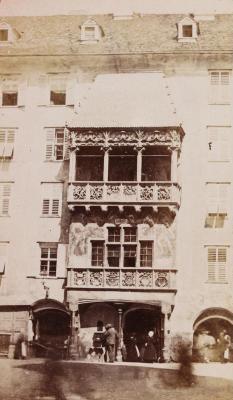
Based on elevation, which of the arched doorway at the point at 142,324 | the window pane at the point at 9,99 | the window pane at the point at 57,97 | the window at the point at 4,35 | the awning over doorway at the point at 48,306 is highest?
the window at the point at 4,35

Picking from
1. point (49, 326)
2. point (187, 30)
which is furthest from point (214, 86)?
point (49, 326)

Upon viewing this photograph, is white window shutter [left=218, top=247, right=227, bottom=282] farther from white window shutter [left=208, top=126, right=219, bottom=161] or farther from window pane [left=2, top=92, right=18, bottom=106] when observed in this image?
window pane [left=2, top=92, right=18, bottom=106]

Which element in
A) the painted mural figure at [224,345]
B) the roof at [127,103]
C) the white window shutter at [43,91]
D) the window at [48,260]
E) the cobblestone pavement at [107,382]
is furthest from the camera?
the white window shutter at [43,91]

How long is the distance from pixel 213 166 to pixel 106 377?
12.3 ft

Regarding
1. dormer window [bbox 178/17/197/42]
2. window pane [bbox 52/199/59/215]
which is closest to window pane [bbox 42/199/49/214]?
window pane [bbox 52/199/59/215]

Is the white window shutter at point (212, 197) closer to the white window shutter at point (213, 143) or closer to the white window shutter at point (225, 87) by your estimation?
the white window shutter at point (213, 143)

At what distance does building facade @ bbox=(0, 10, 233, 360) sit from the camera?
10289 mm

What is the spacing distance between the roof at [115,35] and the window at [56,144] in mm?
1365

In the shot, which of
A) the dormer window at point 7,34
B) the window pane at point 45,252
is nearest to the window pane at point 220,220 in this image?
the window pane at point 45,252

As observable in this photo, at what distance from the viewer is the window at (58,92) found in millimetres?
11306

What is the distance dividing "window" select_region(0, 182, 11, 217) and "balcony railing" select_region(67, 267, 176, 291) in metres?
1.73

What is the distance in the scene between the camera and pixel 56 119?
37.1 feet

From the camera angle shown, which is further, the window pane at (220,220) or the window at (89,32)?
the window at (89,32)

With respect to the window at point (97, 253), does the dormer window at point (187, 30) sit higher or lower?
higher
